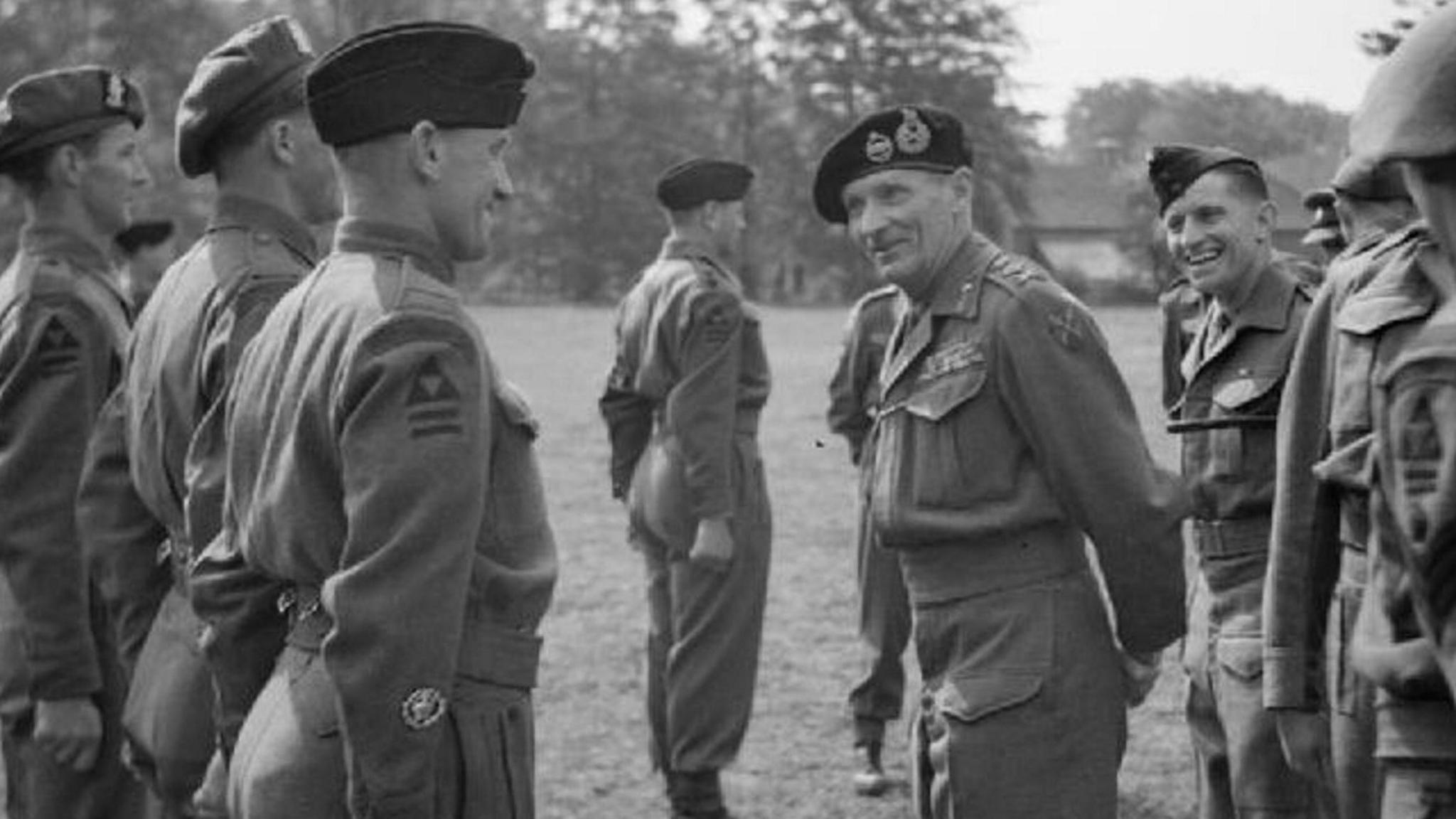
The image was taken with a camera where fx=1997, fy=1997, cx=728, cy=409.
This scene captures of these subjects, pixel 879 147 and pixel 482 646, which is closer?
pixel 482 646

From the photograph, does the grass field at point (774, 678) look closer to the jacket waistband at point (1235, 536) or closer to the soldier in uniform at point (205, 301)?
the jacket waistband at point (1235, 536)

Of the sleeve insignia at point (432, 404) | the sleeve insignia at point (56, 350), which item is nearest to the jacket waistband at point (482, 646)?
the sleeve insignia at point (432, 404)

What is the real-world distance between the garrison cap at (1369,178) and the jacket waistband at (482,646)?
1660 mm

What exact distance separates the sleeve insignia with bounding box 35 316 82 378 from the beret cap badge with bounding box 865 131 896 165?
220 centimetres

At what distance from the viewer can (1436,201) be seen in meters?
2.92

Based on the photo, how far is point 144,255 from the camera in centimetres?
1039

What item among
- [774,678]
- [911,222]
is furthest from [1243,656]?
[774,678]

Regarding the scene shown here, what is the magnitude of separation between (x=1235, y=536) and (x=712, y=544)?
2656mm

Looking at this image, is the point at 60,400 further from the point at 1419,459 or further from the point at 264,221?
the point at 1419,459

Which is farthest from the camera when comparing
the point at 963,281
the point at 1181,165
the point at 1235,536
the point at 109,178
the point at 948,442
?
the point at 1181,165

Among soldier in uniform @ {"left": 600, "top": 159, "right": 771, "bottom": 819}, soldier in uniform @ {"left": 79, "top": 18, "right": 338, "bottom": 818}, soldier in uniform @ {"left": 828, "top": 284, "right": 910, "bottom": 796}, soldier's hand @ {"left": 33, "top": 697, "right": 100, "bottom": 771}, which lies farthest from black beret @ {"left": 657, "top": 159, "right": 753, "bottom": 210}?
soldier's hand @ {"left": 33, "top": 697, "right": 100, "bottom": 771}

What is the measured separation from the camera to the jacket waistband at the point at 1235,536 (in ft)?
18.2

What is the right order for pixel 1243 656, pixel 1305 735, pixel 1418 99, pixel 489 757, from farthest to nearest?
pixel 1243 656, pixel 1305 735, pixel 489 757, pixel 1418 99

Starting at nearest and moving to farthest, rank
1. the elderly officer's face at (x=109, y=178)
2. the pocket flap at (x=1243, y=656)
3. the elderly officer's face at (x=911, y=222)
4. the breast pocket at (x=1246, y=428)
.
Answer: the elderly officer's face at (x=911, y=222), the pocket flap at (x=1243, y=656), the breast pocket at (x=1246, y=428), the elderly officer's face at (x=109, y=178)
